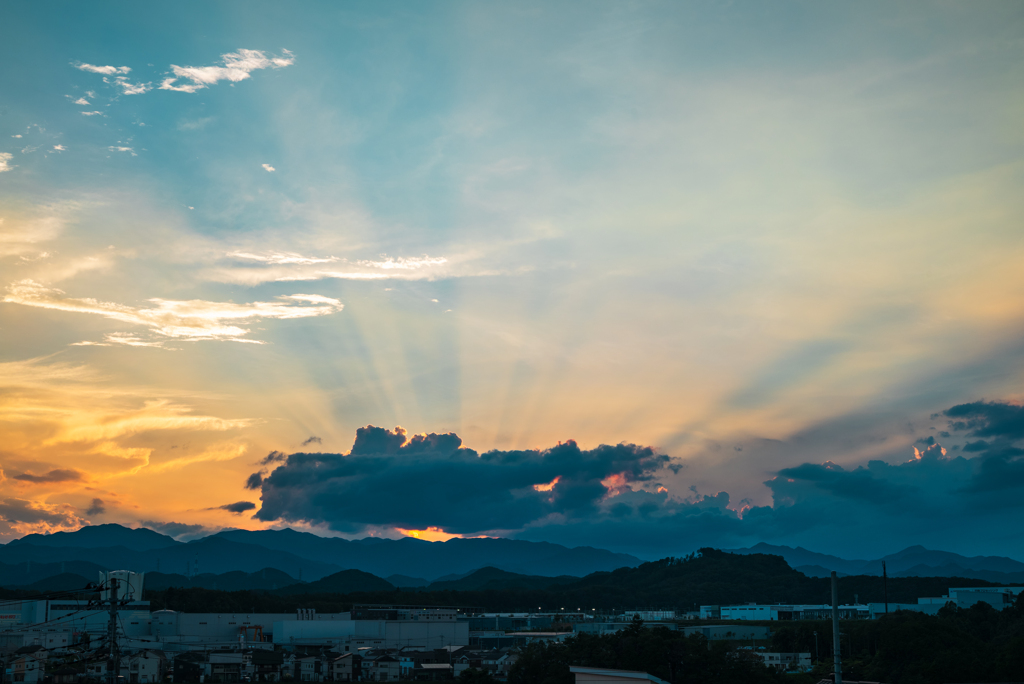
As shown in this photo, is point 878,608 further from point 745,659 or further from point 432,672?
point 745,659

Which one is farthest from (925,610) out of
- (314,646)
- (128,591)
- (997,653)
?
(128,591)

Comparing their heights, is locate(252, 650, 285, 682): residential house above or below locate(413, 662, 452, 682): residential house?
above

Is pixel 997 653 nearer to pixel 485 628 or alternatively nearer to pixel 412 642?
pixel 412 642

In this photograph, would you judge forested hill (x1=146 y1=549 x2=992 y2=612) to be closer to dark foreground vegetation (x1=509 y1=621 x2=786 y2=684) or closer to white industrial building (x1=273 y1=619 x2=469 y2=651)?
white industrial building (x1=273 y1=619 x2=469 y2=651)

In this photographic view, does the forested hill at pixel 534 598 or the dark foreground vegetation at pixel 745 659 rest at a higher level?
the dark foreground vegetation at pixel 745 659

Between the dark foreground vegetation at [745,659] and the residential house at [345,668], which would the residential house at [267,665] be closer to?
the residential house at [345,668]

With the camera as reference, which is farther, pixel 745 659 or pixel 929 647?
pixel 929 647

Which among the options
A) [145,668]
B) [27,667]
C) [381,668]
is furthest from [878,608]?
[27,667]

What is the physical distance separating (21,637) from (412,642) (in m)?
43.4

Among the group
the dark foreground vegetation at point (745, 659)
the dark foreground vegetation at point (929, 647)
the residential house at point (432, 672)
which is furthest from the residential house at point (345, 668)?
the dark foreground vegetation at point (929, 647)

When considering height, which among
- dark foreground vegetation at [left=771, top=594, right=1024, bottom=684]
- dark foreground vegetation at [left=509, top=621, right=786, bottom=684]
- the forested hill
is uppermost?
dark foreground vegetation at [left=509, top=621, right=786, bottom=684]

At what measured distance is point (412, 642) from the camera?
98.3 m

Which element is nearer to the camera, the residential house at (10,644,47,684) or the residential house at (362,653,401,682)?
the residential house at (10,644,47,684)

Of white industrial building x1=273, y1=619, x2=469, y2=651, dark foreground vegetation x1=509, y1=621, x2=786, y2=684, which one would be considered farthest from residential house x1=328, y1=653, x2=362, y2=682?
dark foreground vegetation x1=509, y1=621, x2=786, y2=684
